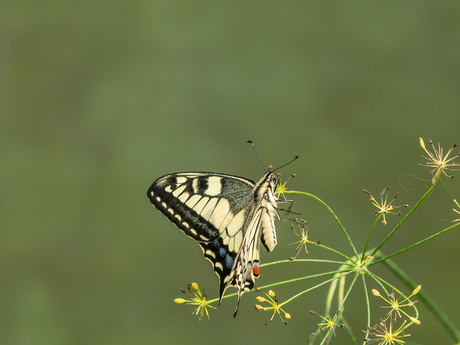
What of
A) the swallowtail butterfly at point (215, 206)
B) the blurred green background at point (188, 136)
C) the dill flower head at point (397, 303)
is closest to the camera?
the dill flower head at point (397, 303)

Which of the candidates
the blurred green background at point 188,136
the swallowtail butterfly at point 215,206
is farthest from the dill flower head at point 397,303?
the blurred green background at point 188,136

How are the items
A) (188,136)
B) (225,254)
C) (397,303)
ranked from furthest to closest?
(188,136) < (225,254) < (397,303)

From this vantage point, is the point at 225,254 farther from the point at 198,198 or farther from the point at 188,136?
the point at 188,136

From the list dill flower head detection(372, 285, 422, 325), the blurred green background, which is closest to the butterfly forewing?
dill flower head detection(372, 285, 422, 325)

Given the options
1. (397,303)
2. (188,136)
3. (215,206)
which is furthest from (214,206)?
(188,136)

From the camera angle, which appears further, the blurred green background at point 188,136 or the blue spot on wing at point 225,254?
the blurred green background at point 188,136

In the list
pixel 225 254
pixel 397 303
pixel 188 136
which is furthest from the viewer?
pixel 188 136

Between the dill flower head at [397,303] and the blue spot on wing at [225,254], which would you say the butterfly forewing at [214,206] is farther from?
the dill flower head at [397,303]
